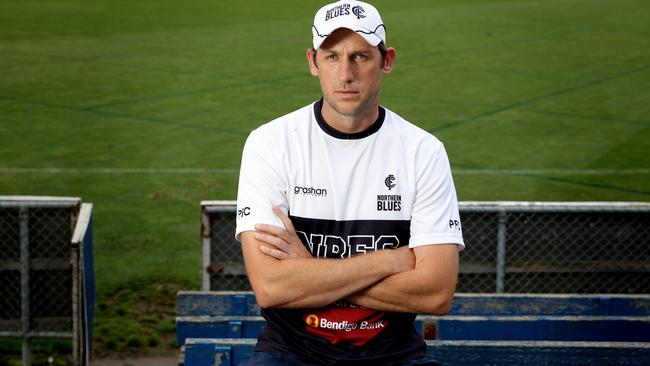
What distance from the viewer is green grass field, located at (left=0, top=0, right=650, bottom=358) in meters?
13.6

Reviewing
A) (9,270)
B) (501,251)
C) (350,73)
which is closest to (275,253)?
(350,73)

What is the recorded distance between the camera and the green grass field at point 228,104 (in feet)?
44.6

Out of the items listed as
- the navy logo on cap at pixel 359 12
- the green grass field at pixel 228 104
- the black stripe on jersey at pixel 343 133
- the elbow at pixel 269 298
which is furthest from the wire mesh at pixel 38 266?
the navy logo on cap at pixel 359 12

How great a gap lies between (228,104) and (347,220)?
47.8 feet

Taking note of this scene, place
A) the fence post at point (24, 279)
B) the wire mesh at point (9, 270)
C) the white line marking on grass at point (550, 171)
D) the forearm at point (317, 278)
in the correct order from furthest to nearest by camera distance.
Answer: the white line marking on grass at point (550, 171)
the wire mesh at point (9, 270)
the fence post at point (24, 279)
the forearm at point (317, 278)

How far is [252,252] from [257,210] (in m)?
0.21

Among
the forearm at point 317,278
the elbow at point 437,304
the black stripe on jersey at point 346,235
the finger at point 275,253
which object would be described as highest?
the black stripe on jersey at point 346,235

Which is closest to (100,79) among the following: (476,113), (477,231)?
(476,113)

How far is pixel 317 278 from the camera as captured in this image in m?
4.67

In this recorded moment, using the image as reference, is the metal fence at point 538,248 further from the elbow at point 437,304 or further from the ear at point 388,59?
the elbow at point 437,304

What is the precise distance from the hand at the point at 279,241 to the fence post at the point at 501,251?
12.8 ft

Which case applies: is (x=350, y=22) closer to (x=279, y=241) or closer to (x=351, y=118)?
(x=351, y=118)

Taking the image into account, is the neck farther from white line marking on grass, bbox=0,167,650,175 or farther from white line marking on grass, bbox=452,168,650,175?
white line marking on grass, bbox=452,168,650,175

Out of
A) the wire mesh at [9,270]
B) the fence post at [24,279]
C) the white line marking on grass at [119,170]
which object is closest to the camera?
the fence post at [24,279]
